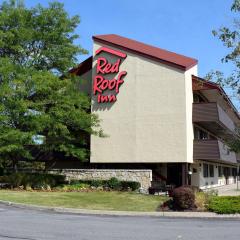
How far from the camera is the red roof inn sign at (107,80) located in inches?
1337

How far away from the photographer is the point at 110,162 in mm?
34250

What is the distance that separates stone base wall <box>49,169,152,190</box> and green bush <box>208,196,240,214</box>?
1102cm

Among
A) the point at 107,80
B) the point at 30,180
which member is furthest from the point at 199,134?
the point at 30,180

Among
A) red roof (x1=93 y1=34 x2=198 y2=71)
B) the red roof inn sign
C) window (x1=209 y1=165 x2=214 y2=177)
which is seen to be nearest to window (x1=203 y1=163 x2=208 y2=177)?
window (x1=209 y1=165 x2=214 y2=177)

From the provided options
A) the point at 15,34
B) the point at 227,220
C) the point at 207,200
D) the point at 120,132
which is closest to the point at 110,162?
the point at 120,132

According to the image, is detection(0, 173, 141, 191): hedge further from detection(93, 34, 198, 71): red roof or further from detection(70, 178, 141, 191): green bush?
detection(93, 34, 198, 71): red roof

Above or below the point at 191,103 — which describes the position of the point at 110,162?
below

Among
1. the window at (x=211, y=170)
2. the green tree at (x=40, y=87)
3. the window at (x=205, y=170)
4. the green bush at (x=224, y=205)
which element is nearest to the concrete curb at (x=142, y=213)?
the green bush at (x=224, y=205)

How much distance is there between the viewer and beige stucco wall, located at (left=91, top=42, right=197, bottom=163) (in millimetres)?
32031

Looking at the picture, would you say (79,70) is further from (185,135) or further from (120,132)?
(185,135)

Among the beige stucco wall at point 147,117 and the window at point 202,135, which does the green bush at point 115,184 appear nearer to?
the beige stucco wall at point 147,117

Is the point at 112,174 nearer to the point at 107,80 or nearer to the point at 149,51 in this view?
the point at 107,80

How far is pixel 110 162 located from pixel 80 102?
16.4 feet

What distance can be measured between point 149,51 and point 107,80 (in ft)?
11.5
